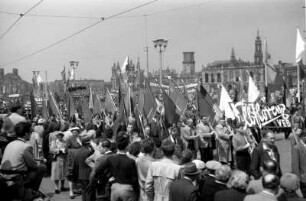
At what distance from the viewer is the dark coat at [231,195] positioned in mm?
5438

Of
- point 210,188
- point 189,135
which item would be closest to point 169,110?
point 189,135

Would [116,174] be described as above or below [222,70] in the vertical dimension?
below

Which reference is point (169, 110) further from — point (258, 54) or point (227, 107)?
point (258, 54)

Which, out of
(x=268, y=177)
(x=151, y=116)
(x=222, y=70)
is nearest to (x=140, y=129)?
(x=151, y=116)

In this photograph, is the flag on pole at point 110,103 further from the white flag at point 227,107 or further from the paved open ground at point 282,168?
the paved open ground at point 282,168

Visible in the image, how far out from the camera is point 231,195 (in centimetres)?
545

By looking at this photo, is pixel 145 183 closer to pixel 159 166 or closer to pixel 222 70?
pixel 159 166

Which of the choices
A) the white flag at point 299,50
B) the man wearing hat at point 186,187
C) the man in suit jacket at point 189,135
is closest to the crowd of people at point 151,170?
the man wearing hat at point 186,187

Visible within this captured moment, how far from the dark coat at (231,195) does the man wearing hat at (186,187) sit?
455 mm

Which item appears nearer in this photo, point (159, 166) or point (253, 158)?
point (159, 166)

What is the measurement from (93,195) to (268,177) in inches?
137

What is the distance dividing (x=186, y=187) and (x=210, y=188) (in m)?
0.38

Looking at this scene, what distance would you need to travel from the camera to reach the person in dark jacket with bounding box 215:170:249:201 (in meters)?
5.44

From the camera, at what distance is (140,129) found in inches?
568
